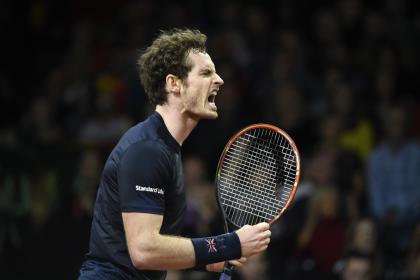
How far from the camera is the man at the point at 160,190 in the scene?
153 inches

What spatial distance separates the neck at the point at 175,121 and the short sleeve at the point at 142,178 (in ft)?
0.71

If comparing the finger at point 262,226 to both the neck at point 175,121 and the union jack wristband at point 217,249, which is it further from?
the neck at point 175,121

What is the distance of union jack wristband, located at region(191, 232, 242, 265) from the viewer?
13.1ft

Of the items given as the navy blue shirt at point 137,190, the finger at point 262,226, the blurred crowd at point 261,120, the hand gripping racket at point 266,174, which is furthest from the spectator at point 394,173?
the navy blue shirt at point 137,190

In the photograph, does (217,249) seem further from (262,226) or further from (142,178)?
(142,178)

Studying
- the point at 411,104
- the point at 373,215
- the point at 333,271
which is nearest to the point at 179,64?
the point at 333,271

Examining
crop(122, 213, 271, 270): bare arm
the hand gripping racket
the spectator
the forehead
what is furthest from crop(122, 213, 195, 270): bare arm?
the spectator

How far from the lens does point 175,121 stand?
13.7 feet

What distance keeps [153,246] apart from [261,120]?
5.19 m

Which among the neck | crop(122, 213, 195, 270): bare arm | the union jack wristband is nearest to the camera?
crop(122, 213, 195, 270): bare arm

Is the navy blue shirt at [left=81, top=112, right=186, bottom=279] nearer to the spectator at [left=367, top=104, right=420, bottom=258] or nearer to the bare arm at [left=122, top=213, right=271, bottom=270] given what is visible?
the bare arm at [left=122, top=213, right=271, bottom=270]

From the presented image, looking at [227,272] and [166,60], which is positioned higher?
[166,60]

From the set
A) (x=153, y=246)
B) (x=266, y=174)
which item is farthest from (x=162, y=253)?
(x=266, y=174)

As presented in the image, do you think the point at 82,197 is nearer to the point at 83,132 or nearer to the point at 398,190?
the point at 83,132
